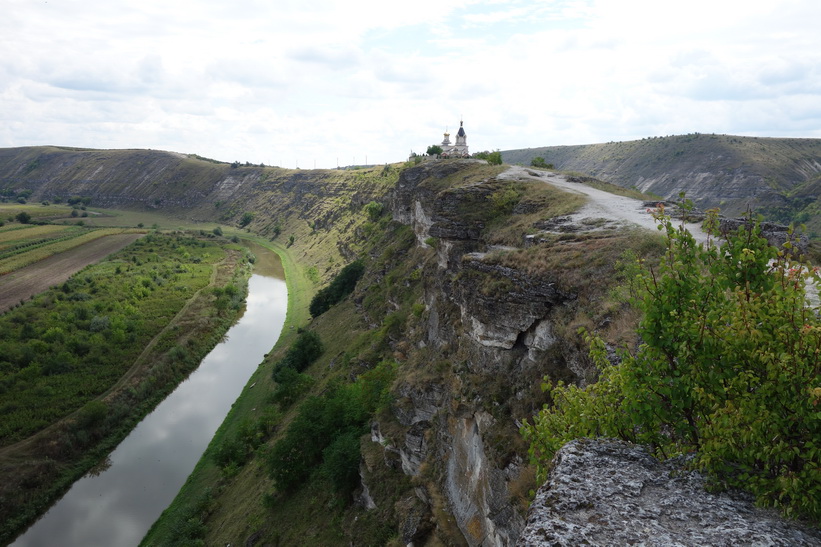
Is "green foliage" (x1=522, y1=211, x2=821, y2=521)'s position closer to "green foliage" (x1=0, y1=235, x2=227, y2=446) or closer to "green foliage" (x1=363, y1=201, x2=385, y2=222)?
"green foliage" (x1=0, y1=235, x2=227, y2=446)

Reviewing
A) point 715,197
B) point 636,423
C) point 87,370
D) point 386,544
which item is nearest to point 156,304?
point 87,370

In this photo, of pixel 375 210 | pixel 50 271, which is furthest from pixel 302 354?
pixel 50 271

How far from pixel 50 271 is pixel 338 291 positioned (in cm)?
5683

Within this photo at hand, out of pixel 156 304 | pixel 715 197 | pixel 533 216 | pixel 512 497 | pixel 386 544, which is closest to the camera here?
pixel 512 497

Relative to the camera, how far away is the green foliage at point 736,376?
5516mm

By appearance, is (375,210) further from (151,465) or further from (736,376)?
(736,376)

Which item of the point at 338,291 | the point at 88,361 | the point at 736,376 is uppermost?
the point at 736,376

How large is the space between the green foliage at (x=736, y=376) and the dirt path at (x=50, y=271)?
7722 centimetres

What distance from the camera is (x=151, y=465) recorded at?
3669 cm

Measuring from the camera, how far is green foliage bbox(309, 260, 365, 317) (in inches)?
2351

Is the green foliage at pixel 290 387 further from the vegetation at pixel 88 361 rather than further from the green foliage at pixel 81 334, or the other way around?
the green foliage at pixel 81 334

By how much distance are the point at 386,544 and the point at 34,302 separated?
64806 mm

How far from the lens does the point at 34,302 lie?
61031 millimetres

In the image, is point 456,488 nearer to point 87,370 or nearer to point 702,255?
point 702,255
